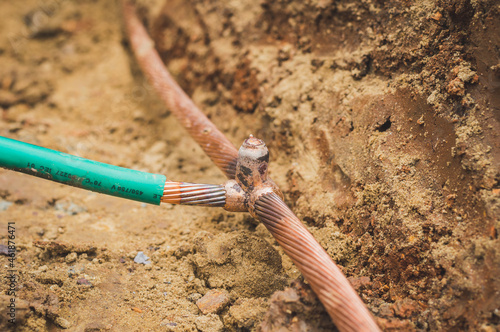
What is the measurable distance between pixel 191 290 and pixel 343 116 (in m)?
1.00

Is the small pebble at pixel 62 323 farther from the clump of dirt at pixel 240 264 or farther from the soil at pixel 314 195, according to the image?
the clump of dirt at pixel 240 264

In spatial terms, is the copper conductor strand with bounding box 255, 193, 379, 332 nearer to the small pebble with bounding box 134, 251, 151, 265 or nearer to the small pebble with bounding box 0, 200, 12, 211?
the small pebble with bounding box 134, 251, 151, 265

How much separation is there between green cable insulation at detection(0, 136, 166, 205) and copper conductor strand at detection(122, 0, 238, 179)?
338mm

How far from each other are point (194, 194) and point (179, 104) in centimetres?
79

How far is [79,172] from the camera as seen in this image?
58.2 inches

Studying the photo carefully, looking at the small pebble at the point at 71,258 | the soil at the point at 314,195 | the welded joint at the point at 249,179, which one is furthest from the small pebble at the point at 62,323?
the welded joint at the point at 249,179

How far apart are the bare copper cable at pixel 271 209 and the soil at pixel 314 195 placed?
0.09 metres

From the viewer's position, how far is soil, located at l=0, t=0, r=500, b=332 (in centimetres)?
125

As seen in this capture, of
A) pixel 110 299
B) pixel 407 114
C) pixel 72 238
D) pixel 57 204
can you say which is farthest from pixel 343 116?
pixel 57 204

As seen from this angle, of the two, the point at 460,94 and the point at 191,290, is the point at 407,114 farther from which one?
the point at 191,290

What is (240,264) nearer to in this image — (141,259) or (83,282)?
(141,259)

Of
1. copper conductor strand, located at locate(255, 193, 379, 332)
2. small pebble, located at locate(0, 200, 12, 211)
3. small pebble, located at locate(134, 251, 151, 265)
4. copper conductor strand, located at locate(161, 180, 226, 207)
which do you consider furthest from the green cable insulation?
small pebble, located at locate(0, 200, 12, 211)

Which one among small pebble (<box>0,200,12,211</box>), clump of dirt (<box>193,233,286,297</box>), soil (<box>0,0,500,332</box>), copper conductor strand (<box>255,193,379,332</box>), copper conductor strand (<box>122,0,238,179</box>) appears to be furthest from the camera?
small pebble (<box>0,200,12,211</box>)

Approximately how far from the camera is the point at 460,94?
1369 millimetres
